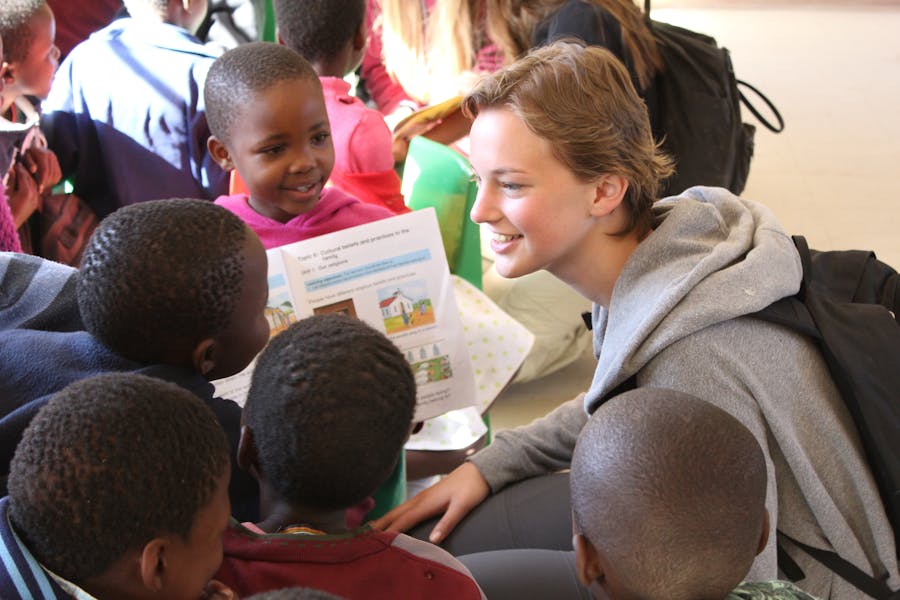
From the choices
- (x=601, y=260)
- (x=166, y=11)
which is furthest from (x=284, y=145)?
(x=166, y=11)

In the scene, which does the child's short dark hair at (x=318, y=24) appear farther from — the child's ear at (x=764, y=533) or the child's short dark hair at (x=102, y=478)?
the child's ear at (x=764, y=533)

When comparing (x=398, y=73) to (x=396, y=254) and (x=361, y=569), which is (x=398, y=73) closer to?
(x=396, y=254)

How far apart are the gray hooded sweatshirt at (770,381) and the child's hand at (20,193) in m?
1.47

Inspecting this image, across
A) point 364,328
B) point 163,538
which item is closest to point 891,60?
point 364,328

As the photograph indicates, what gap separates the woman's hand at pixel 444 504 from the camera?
156cm

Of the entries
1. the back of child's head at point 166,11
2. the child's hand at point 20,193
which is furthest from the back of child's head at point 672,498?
the back of child's head at point 166,11

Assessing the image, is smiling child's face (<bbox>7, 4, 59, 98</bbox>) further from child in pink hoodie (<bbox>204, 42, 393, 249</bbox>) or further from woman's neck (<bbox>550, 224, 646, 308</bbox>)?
woman's neck (<bbox>550, 224, 646, 308</bbox>)

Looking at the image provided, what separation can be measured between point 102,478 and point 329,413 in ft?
0.98

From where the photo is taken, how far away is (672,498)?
101cm

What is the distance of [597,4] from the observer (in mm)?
2490

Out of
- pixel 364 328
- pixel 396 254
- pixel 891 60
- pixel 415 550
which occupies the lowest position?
pixel 891 60

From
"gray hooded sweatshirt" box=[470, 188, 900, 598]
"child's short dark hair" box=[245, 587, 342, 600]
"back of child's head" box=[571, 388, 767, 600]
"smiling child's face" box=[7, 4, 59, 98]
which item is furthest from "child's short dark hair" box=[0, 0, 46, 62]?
"child's short dark hair" box=[245, 587, 342, 600]

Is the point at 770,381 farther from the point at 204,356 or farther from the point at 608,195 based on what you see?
the point at 204,356

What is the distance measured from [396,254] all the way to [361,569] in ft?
2.41
